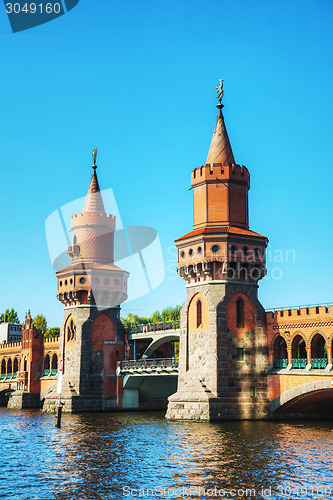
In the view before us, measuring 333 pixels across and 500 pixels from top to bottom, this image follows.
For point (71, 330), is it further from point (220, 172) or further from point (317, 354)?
point (317, 354)

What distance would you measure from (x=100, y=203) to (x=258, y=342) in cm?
2846

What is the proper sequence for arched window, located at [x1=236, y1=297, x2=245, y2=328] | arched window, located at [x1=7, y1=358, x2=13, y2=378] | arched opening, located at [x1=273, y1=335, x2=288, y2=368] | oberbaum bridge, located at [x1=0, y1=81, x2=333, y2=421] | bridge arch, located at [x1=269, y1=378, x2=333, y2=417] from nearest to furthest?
1. bridge arch, located at [x1=269, y1=378, x2=333, y2=417]
2. oberbaum bridge, located at [x1=0, y1=81, x2=333, y2=421]
3. arched opening, located at [x1=273, y1=335, x2=288, y2=368]
4. arched window, located at [x1=236, y1=297, x2=245, y2=328]
5. arched window, located at [x1=7, y1=358, x2=13, y2=378]

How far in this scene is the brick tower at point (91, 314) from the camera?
65625 millimetres

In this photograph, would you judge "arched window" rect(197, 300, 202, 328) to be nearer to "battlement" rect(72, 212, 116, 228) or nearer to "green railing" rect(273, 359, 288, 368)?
"green railing" rect(273, 359, 288, 368)

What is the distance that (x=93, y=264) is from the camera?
68.2 metres

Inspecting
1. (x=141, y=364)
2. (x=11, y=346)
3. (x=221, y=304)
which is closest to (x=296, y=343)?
(x=221, y=304)

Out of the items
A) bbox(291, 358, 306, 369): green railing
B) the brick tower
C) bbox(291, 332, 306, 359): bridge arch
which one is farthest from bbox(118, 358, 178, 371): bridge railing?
bbox(291, 358, 306, 369): green railing

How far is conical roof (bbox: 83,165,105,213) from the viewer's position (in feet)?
234

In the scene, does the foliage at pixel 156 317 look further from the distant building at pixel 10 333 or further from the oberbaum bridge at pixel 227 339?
the oberbaum bridge at pixel 227 339

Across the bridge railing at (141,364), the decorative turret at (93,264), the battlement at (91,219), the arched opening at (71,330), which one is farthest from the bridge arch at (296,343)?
the battlement at (91,219)

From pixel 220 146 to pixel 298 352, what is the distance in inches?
727

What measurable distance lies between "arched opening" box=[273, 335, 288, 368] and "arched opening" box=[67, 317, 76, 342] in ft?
82.0

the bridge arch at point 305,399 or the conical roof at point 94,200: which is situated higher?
the conical roof at point 94,200

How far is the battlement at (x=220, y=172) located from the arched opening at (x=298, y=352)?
13.9 meters
